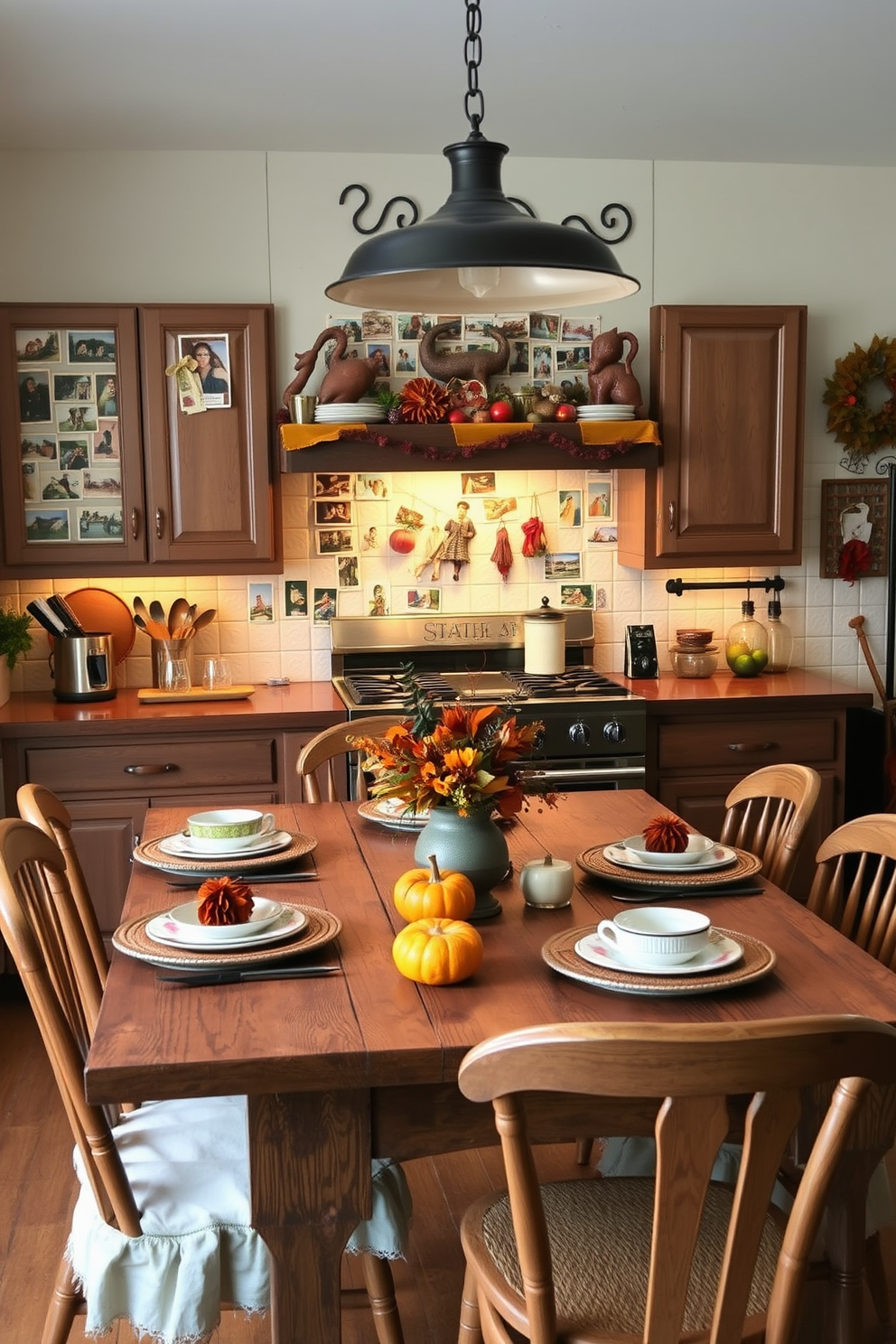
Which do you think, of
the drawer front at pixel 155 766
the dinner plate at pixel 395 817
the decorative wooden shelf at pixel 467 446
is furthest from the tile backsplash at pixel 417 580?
the dinner plate at pixel 395 817

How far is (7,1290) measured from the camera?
8.54ft

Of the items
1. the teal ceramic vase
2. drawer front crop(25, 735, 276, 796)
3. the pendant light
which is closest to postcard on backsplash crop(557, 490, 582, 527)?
drawer front crop(25, 735, 276, 796)

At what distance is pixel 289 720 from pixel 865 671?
84.1 inches

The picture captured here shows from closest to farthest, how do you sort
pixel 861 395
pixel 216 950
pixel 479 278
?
pixel 216 950
pixel 479 278
pixel 861 395

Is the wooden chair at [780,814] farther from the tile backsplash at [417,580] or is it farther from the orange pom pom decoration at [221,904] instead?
the tile backsplash at [417,580]

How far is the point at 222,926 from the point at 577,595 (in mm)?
2818

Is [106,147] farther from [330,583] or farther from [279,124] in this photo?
[330,583]

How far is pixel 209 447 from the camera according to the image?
420 cm

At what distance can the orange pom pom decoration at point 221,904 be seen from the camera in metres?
A: 2.06

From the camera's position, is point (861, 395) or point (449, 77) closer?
point (449, 77)

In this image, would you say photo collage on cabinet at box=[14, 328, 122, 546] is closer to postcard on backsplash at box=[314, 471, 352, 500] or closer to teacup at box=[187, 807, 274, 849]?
postcard on backsplash at box=[314, 471, 352, 500]

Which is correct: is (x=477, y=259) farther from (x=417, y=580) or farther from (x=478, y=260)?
(x=417, y=580)

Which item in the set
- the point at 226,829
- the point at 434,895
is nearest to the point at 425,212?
the point at 226,829

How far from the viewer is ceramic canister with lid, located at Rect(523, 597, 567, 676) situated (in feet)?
14.4
